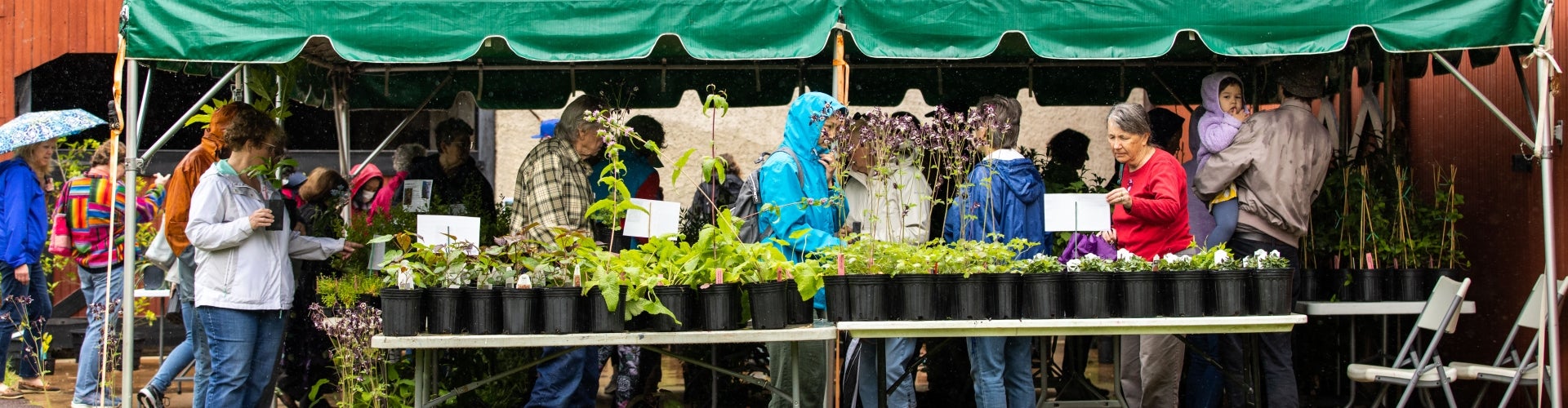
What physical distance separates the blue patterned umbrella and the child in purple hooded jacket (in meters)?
5.50

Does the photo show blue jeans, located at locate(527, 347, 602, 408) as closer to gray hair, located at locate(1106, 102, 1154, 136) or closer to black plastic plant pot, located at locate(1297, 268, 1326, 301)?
gray hair, located at locate(1106, 102, 1154, 136)

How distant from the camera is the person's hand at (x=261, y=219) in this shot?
511 centimetres

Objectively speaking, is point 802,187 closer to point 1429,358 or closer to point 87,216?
point 1429,358

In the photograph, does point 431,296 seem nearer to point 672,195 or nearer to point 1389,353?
point 1389,353

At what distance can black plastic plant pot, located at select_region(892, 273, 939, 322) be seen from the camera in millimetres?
4633

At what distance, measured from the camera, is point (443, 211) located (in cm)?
648

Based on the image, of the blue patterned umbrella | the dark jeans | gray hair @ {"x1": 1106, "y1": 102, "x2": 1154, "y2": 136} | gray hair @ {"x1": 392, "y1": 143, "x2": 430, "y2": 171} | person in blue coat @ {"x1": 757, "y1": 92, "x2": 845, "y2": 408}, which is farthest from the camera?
gray hair @ {"x1": 392, "y1": 143, "x2": 430, "y2": 171}

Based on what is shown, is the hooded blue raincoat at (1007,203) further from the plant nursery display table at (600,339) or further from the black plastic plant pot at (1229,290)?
the plant nursery display table at (600,339)

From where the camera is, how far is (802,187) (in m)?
5.05

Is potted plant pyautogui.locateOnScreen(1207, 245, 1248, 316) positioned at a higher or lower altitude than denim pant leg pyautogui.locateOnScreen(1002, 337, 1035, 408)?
higher

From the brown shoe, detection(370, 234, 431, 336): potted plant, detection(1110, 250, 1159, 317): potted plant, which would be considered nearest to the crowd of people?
detection(1110, 250, 1159, 317): potted plant

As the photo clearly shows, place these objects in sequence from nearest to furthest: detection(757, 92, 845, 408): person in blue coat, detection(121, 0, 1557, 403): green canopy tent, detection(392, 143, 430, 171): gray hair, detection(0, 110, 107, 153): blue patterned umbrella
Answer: detection(757, 92, 845, 408): person in blue coat → detection(121, 0, 1557, 403): green canopy tent → detection(0, 110, 107, 153): blue patterned umbrella → detection(392, 143, 430, 171): gray hair

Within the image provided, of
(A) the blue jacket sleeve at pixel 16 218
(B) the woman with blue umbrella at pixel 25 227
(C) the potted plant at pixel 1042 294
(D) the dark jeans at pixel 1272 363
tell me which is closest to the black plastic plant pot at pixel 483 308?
(C) the potted plant at pixel 1042 294

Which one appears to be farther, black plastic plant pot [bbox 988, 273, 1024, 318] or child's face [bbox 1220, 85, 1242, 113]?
child's face [bbox 1220, 85, 1242, 113]
